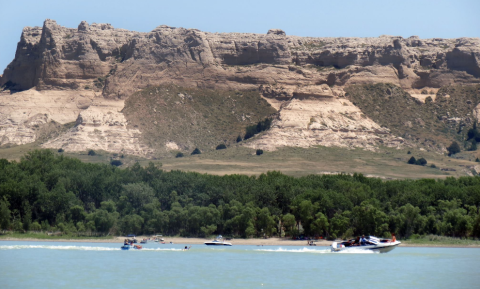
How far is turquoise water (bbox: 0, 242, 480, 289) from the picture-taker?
55.6 metres

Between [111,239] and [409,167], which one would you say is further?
[409,167]

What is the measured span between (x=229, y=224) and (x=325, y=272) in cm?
3190

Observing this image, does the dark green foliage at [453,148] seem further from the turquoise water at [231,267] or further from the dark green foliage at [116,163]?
the turquoise water at [231,267]

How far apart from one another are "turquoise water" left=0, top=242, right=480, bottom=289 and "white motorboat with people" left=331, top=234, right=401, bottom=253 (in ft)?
2.41

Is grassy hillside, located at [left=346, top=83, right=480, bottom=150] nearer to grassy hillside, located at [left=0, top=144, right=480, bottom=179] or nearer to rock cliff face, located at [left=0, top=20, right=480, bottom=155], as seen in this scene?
rock cliff face, located at [left=0, top=20, right=480, bottom=155]

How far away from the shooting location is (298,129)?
16850cm

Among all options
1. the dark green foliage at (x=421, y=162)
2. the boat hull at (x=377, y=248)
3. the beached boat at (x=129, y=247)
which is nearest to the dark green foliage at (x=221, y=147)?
the dark green foliage at (x=421, y=162)

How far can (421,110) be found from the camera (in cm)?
18500

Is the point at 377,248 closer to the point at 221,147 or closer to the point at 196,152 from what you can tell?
Result: the point at 196,152

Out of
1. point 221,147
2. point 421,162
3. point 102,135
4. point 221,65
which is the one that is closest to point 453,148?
point 421,162

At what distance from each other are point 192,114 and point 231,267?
382 feet

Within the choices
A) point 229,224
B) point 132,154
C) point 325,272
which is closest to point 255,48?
point 132,154

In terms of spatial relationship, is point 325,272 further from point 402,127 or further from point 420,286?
point 402,127

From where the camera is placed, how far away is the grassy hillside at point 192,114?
6781 inches
